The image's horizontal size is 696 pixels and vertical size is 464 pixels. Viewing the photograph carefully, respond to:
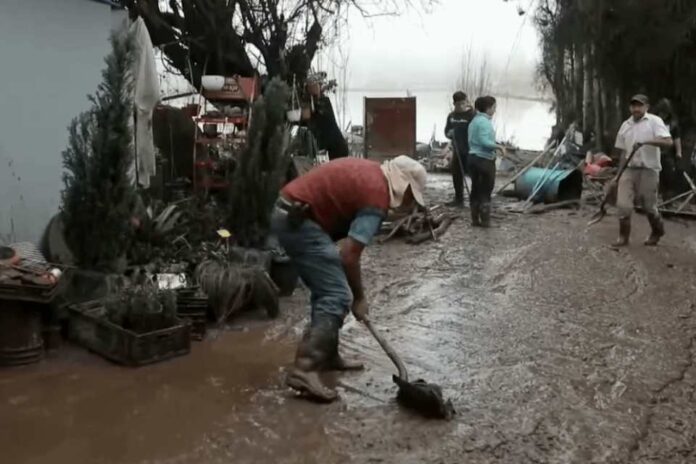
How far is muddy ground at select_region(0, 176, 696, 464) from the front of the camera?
12.3 ft

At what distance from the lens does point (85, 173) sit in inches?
217

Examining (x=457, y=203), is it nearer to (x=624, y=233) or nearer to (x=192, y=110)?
(x=624, y=233)

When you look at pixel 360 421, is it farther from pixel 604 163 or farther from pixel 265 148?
pixel 604 163

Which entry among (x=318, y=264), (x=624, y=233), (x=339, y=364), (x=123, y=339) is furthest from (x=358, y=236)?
(x=624, y=233)

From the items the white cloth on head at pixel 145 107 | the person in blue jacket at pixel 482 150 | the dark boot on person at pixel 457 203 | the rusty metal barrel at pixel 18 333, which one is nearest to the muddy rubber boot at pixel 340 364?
the rusty metal barrel at pixel 18 333

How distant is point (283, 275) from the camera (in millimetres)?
6680

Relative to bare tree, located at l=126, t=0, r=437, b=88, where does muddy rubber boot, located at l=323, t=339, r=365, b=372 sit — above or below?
below

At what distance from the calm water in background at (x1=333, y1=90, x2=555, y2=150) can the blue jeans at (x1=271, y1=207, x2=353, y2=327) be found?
19.4 meters

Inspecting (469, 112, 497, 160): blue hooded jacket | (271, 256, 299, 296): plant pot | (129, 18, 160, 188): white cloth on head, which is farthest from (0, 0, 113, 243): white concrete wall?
(469, 112, 497, 160): blue hooded jacket

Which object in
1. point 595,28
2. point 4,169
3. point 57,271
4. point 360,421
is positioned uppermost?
point 595,28

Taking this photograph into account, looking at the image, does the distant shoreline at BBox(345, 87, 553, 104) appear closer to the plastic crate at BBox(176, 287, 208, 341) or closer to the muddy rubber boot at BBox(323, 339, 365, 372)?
the plastic crate at BBox(176, 287, 208, 341)

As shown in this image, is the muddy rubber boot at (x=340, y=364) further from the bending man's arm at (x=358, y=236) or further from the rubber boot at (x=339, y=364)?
the bending man's arm at (x=358, y=236)

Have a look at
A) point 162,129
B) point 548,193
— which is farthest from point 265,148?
point 548,193

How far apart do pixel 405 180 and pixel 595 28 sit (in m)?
11.2
